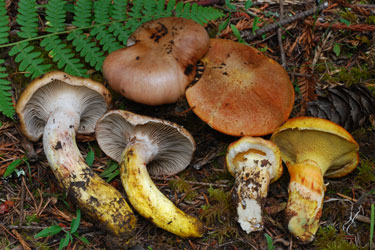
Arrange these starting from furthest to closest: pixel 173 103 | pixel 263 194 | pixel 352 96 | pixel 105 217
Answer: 1. pixel 173 103
2. pixel 352 96
3. pixel 263 194
4. pixel 105 217

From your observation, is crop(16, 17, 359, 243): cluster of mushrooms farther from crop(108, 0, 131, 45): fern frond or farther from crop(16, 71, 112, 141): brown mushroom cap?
crop(108, 0, 131, 45): fern frond

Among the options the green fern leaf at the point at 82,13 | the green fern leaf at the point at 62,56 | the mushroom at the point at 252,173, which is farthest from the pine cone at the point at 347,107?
the green fern leaf at the point at 82,13

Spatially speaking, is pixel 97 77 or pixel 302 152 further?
pixel 97 77

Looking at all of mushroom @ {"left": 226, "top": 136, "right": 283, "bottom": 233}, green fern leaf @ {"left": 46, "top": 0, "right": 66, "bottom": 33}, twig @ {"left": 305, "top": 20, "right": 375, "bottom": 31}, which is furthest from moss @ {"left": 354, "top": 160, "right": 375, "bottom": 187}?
green fern leaf @ {"left": 46, "top": 0, "right": 66, "bottom": 33}

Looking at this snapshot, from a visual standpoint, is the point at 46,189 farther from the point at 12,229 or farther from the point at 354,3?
the point at 354,3

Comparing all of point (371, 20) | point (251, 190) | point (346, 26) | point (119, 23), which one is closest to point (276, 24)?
point (346, 26)

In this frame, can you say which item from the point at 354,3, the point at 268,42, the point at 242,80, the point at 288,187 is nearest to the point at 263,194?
the point at 288,187

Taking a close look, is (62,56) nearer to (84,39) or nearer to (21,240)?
(84,39)
